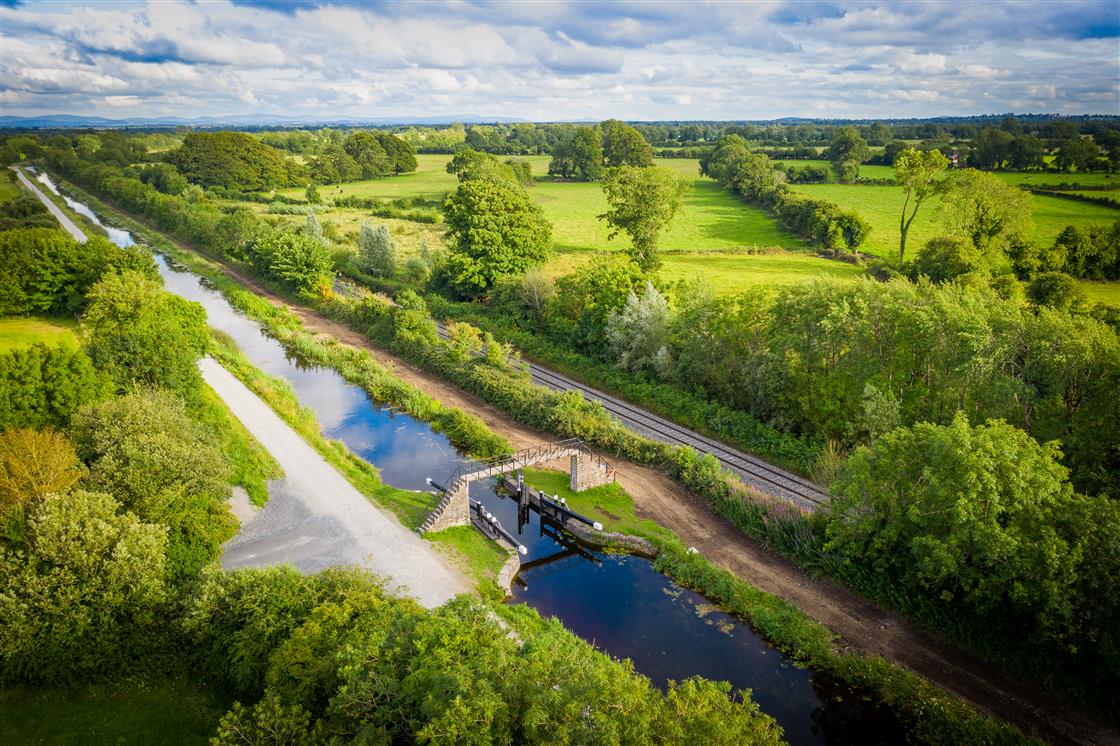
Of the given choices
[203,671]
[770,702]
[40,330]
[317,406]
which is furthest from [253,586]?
[40,330]

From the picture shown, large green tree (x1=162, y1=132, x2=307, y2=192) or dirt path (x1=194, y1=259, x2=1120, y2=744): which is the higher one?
large green tree (x1=162, y1=132, x2=307, y2=192)

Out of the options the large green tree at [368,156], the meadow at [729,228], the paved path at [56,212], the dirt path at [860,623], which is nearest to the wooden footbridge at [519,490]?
the dirt path at [860,623]

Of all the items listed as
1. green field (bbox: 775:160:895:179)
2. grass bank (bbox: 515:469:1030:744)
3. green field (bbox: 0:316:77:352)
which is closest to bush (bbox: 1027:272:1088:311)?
grass bank (bbox: 515:469:1030:744)

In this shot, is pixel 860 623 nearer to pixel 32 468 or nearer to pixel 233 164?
pixel 32 468

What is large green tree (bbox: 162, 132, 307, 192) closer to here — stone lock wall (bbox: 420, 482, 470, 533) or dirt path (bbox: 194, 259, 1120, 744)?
dirt path (bbox: 194, 259, 1120, 744)

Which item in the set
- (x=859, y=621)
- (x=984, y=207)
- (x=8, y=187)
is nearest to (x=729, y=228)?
(x=984, y=207)

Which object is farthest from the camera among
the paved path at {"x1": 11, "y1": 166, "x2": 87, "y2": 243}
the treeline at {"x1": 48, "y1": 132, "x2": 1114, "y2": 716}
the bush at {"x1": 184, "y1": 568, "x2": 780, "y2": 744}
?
the paved path at {"x1": 11, "y1": 166, "x2": 87, "y2": 243}
